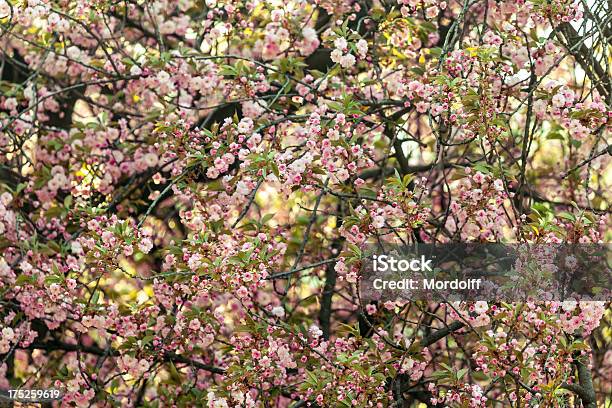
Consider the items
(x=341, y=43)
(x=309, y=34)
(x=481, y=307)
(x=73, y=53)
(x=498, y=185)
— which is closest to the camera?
(x=481, y=307)

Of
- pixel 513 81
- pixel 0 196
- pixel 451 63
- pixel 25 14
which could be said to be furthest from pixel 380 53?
pixel 0 196

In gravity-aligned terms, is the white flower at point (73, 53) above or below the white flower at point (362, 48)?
above

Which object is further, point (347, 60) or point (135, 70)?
point (135, 70)

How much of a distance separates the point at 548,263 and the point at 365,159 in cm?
82

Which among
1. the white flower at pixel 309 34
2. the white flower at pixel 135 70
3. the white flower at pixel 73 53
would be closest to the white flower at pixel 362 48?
the white flower at pixel 309 34

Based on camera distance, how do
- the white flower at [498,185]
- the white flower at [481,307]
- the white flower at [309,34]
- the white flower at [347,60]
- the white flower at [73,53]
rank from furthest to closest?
the white flower at [73,53]
the white flower at [309,34]
the white flower at [347,60]
the white flower at [498,185]
the white flower at [481,307]

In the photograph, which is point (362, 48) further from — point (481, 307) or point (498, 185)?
point (481, 307)

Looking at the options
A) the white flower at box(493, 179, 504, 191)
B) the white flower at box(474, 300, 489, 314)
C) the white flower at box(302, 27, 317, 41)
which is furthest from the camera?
the white flower at box(302, 27, 317, 41)

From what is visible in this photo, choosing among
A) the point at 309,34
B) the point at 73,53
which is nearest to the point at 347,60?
the point at 309,34

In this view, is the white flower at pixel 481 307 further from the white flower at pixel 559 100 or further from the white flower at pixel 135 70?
the white flower at pixel 135 70

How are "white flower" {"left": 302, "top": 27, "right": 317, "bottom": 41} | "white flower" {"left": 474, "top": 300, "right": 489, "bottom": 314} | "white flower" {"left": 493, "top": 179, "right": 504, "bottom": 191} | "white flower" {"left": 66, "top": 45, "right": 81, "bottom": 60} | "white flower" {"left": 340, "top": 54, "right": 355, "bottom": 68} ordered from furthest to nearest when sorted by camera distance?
"white flower" {"left": 66, "top": 45, "right": 81, "bottom": 60} → "white flower" {"left": 302, "top": 27, "right": 317, "bottom": 41} → "white flower" {"left": 340, "top": 54, "right": 355, "bottom": 68} → "white flower" {"left": 493, "top": 179, "right": 504, "bottom": 191} → "white flower" {"left": 474, "top": 300, "right": 489, "bottom": 314}

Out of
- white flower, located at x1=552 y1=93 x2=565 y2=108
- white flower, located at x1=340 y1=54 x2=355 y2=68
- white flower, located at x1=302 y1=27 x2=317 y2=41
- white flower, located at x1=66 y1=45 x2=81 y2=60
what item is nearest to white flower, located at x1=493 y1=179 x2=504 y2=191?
white flower, located at x1=552 y1=93 x2=565 y2=108

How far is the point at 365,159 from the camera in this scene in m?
3.75

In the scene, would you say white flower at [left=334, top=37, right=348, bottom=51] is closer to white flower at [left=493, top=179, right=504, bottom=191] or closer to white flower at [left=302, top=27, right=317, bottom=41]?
white flower at [left=302, top=27, right=317, bottom=41]
